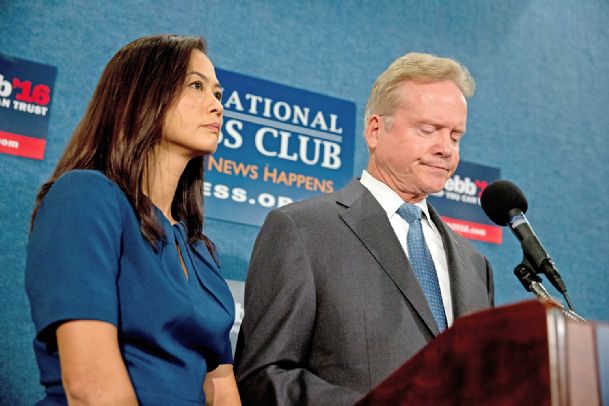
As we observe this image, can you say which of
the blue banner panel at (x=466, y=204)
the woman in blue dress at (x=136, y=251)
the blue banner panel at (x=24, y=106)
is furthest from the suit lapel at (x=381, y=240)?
the blue banner panel at (x=466, y=204)

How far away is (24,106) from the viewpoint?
2359 mm

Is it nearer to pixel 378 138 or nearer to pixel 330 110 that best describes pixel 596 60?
pixel 330 110

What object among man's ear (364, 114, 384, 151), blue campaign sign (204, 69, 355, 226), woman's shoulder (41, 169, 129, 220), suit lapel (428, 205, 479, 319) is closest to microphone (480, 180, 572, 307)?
suit lapel (428, 205, 479, 319)

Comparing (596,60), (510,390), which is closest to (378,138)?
(510,390)

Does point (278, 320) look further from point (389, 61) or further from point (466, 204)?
point (389, 61)

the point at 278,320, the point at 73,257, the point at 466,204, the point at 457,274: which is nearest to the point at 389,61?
the point at 466,204

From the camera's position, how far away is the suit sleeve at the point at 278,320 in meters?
1.27

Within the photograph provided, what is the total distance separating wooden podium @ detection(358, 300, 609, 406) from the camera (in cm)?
51

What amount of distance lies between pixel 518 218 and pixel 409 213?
0.90 ft

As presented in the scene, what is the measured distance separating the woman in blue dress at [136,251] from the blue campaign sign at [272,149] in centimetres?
121

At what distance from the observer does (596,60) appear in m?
3.83

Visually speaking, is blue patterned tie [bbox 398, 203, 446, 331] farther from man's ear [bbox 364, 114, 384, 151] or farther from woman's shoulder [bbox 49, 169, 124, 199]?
woman's shoulder [bbox 49, 169, 124, 199]

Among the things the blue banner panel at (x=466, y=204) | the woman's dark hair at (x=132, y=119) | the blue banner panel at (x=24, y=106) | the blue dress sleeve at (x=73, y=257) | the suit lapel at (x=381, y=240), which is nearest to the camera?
the blue dress sleeve at (x=73, y=257)

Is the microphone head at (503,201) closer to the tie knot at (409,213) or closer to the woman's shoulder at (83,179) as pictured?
the tie knot at (409,213)
